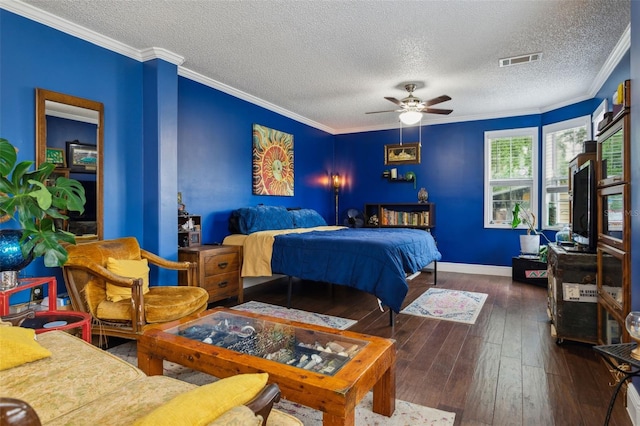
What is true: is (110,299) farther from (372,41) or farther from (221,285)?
Answer: (372,41)

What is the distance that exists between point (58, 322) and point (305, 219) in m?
3.61

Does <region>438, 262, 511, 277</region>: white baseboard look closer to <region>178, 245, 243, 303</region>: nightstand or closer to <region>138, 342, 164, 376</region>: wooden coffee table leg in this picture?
<region>178, 245, 243, 303</region>: nightstand

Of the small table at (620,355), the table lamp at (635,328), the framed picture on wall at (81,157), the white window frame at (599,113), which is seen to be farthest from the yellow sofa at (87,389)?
the white window frame at (599,113)

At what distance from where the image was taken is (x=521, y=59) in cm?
357

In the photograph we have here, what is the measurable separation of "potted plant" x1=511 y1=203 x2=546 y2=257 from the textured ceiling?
1701mm

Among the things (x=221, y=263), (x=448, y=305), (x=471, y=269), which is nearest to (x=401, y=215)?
(x=471, y=269)

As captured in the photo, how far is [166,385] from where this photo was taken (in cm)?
137

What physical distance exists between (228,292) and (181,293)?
3.48 feet

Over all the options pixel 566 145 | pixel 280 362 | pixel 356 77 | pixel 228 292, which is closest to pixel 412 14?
pixel 356 77

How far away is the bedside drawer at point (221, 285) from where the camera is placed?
144 inches

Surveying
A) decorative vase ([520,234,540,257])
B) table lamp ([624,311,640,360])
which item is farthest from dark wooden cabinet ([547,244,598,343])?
decorative vase ([520,234,540,257])

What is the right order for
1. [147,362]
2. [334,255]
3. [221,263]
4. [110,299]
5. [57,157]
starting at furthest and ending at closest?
[221,263] < [334,255] < [57,157] < [110,299] < [147,362]

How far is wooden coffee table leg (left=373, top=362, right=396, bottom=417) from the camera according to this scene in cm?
188

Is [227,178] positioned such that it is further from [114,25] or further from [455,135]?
[455,135]
